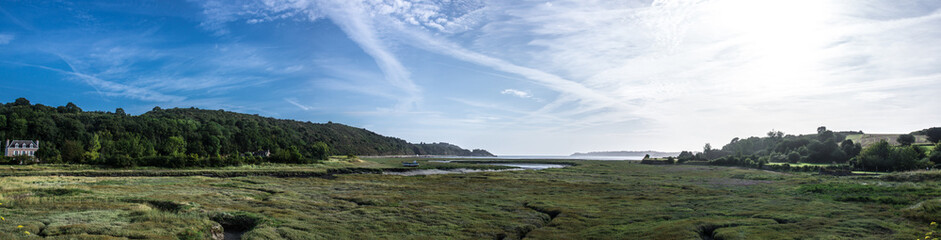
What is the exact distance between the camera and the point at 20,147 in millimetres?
96438

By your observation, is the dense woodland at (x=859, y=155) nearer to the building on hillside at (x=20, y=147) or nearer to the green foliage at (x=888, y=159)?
the green foliage at (x=888, y=159)

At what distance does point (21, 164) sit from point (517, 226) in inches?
3012

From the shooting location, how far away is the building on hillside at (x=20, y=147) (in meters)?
94.0

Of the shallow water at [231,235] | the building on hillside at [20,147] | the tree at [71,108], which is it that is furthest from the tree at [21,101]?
the shallow water at [231,235]

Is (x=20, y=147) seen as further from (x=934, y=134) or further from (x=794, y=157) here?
(x=934, y=134)

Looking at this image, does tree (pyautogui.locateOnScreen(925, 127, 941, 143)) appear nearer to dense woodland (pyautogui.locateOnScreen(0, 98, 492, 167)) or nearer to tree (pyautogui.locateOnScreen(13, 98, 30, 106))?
dense woodland (pyautogui.locateOnScreen(0, 98, 492, 167))

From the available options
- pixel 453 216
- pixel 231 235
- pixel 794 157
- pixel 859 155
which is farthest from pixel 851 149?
pixel 231 235

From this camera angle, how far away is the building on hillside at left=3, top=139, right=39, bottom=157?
93975mm

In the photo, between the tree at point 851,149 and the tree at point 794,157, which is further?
the tree at point 794,157

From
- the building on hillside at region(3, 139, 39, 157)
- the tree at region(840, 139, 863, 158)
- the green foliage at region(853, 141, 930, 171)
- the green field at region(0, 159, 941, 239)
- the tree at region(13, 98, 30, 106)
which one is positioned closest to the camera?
the green field at region(0, 159, 941, 239)

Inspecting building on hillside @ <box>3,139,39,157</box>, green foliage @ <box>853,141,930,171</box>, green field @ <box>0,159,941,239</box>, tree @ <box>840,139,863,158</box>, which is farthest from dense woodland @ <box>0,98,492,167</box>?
tree @ <box>840,139,863,158</box>

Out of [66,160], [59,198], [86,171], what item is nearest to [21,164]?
[66,160]

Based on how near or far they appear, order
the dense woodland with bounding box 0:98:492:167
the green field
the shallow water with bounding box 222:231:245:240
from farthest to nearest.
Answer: the dense woodland with bounding box 0:98:492:167 < the shallow water with bounding box 222:231:245:240 < the green field

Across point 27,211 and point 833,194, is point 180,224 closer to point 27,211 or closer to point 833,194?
point 27,211
